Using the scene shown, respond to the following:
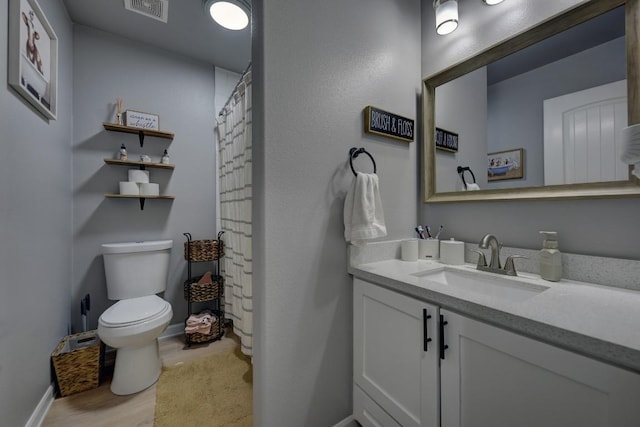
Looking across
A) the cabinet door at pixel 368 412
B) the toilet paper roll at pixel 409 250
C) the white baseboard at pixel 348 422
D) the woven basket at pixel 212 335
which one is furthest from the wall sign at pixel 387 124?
the woven basket at pixel 212 335

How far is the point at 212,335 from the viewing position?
2.04 metres

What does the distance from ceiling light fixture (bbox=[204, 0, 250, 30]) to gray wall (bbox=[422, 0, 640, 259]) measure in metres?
1.22

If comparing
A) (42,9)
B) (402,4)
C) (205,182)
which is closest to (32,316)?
(205,182)

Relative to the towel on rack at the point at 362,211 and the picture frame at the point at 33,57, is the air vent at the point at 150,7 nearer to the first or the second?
the picture frame at the point at 33,57

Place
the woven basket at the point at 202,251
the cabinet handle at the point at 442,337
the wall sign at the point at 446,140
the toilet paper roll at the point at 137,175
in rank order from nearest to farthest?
1. the cabinet handle at the point at 442,337
2. the wall sign at the point at 446,140
3. the toilet paper roll at the point at 137,175
4. the woven basket at the point at 202,251

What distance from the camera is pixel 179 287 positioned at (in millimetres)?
2227

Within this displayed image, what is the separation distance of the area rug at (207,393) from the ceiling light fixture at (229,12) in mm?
2511

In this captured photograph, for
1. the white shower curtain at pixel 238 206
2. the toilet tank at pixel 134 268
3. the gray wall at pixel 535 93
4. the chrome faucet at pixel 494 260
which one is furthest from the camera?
the toilet tank at pixel 134 268

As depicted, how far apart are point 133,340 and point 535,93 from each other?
2487mm

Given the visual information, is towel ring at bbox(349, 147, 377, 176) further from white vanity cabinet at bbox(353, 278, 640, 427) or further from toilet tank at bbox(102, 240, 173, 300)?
toilet tank at bbox(102, 240, 173, 300)

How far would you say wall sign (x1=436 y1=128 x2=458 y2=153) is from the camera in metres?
1.36

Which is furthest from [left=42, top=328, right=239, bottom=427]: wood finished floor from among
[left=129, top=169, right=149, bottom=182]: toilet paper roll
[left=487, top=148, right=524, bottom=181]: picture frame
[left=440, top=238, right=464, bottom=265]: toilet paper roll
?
[left=487, top=148, right=524, bottom=181]: picture frame

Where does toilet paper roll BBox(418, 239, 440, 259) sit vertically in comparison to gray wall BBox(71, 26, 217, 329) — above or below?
below

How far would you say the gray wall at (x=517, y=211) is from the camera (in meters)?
0.86
